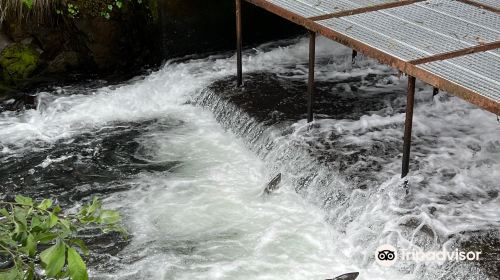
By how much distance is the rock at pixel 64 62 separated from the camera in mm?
8594

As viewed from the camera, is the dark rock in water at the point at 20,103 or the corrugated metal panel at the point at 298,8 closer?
the corrugated metal panel at the point at 298,8

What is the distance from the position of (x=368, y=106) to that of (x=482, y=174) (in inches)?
67.6

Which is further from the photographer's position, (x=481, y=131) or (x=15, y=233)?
(x=481, y=131)

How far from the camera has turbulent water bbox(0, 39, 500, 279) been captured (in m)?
5.11

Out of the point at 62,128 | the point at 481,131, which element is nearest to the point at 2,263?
the point at 62,128

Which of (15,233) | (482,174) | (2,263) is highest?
(15,233)

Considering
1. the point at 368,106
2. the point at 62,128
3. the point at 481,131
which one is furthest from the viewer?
the point at 62,128

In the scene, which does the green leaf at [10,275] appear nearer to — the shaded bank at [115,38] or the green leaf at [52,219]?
the green leaf at [52,219]

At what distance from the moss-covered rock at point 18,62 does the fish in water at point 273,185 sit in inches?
157

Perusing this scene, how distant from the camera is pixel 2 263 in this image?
5230 millimetres

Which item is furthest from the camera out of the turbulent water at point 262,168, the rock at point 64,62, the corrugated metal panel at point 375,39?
the rock at point 64,62

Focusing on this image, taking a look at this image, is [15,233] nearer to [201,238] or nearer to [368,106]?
[201,238]

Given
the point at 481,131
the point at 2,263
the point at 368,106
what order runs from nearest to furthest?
the point at 2,263
the point at 481,131
the point at 368,106

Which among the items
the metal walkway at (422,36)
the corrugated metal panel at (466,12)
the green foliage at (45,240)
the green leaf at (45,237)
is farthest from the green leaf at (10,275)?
the corrugated metal panel at (466,12)
